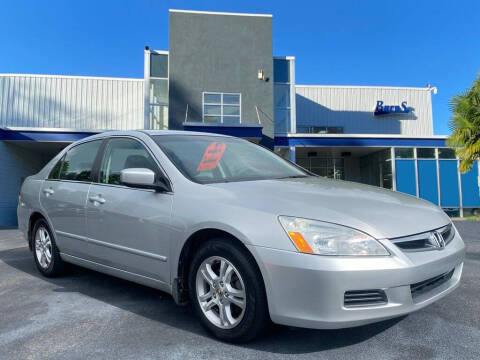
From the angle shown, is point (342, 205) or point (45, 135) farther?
point (45, 135)

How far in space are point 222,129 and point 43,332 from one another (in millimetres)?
11544

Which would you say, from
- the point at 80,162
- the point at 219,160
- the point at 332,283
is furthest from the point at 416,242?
the point at 80,162

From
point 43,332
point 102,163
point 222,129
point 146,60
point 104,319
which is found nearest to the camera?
point 43,332

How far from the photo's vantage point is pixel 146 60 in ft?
57.3

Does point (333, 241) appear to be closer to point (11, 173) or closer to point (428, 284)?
point (428, 284)

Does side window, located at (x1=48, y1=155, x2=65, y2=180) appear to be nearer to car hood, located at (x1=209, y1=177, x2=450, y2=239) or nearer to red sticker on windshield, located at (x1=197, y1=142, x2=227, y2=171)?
red sticker on windshield, located at (x1=197, y1=142, x2=227, y2=171)

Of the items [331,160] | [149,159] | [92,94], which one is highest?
[92,94]

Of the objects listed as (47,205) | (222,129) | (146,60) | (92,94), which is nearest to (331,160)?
(222,129)

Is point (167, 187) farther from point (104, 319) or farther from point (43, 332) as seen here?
point (43, 332)

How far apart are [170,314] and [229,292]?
0.91 metres

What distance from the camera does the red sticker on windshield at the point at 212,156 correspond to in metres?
3.16

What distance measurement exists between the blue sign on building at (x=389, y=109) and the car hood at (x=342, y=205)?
20.9 meters

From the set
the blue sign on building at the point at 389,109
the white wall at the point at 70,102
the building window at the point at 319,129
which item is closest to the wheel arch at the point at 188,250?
the white wall at the point at 70,102

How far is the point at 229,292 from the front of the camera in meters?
2.48
